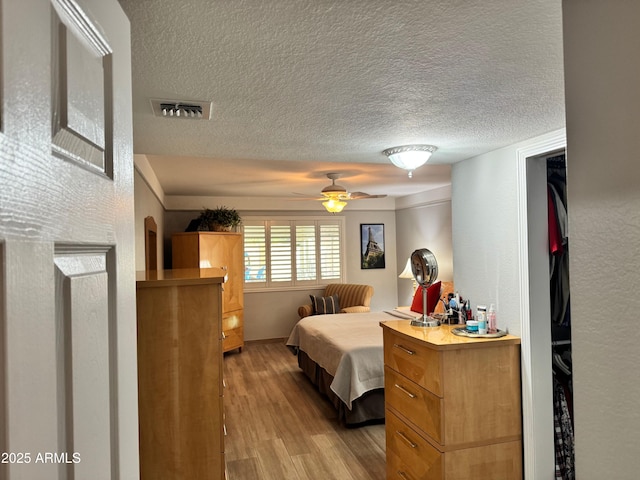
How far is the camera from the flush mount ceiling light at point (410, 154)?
2.66 metres

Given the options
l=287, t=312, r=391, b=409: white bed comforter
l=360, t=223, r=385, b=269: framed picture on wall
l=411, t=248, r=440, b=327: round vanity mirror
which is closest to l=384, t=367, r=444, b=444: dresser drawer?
l=411, t=248, r=440, b=327: round vanity mirror

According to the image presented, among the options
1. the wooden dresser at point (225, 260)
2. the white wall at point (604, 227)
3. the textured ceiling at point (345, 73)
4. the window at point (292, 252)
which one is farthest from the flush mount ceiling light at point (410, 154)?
the window at point (292, 252)

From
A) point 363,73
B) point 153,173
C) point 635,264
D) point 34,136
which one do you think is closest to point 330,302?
point 153,173

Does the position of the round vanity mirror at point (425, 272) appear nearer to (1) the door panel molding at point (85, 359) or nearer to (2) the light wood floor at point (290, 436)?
(2) the light wood floor at point (290, 436)

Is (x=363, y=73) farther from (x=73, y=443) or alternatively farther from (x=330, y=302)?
(x=330, y=302)

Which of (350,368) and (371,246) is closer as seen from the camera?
(350,368)

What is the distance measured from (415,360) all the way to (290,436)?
171cm

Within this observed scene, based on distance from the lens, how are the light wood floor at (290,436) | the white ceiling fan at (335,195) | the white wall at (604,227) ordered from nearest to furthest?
the white wall at (604,227) → the light wood floor at (290,436) → the white ceiling fan at (335,195)

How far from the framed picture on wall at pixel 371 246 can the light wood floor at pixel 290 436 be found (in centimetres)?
305

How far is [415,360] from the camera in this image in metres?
2.66

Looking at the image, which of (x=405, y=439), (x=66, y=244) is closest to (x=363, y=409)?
(x=405, y=439)

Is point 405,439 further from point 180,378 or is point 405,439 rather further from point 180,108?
point 180,108

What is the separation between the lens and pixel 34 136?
1.63ft

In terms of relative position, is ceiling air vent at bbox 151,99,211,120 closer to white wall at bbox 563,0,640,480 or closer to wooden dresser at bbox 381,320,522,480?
white wall at bbox 563,0,640,480
